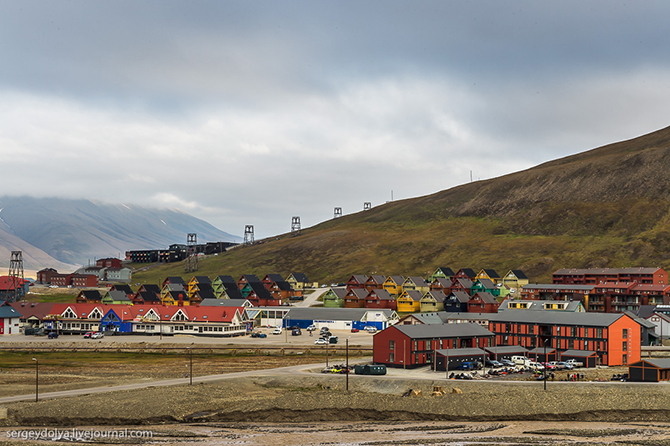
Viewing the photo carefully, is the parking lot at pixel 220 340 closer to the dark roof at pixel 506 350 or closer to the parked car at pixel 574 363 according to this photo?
the dark roof at pixel 506 350

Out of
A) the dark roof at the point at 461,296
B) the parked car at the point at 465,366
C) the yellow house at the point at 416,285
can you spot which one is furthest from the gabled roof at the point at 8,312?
the dark roof at the point at 461,296

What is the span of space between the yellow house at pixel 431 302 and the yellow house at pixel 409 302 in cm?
158

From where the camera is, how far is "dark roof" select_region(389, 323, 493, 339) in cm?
8169

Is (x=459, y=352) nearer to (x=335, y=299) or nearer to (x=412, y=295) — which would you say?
(x=412, y=295)

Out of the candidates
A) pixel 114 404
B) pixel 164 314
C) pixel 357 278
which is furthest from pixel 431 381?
pixel 357 278

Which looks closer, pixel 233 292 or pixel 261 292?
pixel 261 292

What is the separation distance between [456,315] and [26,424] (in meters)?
80.2

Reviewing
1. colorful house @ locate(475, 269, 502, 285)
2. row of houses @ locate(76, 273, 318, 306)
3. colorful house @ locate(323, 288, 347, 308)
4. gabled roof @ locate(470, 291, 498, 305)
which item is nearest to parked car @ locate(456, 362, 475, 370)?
gabled roof @ locate(470, 291, 498, 305)

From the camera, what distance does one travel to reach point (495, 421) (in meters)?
56.1

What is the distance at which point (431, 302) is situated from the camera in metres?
150

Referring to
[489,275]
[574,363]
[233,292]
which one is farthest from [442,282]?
[574,363]

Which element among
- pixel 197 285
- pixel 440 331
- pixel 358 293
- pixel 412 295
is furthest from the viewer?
pixel 197 285

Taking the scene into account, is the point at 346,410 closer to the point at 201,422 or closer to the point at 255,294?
the point at 201,422

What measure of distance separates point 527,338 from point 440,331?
50.6 ft
